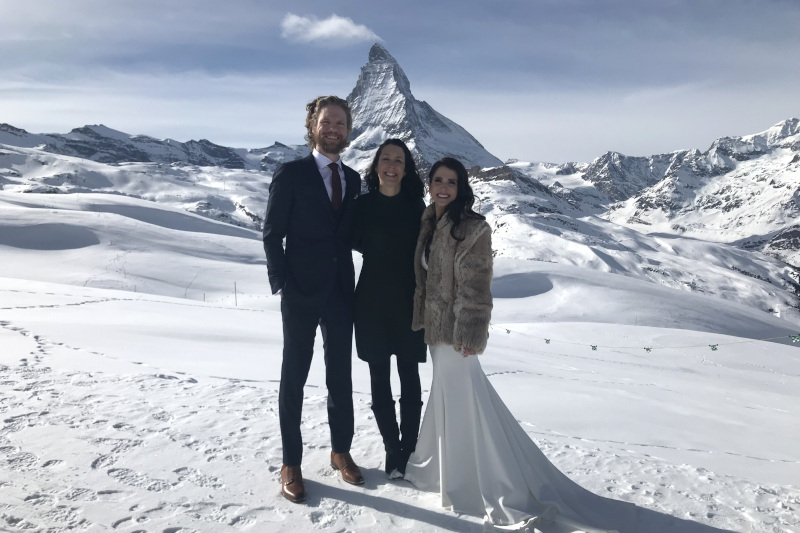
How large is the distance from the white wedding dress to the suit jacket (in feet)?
3.29

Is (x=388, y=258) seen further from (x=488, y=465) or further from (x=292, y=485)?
(x=292, y=485)

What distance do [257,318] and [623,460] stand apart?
1208 cm

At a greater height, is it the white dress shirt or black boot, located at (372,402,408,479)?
the white dress shirt

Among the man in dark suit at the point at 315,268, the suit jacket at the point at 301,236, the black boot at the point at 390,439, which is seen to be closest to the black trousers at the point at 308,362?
the man in dark suit at the point at 315,268

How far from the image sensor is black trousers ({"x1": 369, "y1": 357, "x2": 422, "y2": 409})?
13.5 ft

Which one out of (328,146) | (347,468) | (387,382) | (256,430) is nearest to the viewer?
(328,146)

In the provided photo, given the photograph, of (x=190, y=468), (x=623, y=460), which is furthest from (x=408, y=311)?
(x=623, y=460)

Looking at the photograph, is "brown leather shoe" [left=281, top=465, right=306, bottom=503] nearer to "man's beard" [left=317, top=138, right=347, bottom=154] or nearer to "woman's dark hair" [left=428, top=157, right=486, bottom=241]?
"woman's dark hair" [left=428, top=157, right=486, bottom=241]

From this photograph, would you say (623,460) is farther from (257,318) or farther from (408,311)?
(257,318)

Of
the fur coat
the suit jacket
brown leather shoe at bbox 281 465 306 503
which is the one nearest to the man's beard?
the suit jacket

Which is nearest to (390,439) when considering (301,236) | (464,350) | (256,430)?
(464,350)

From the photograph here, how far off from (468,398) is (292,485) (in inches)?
53.4

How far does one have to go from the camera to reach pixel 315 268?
380cm

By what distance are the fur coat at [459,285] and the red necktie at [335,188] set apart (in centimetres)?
68
